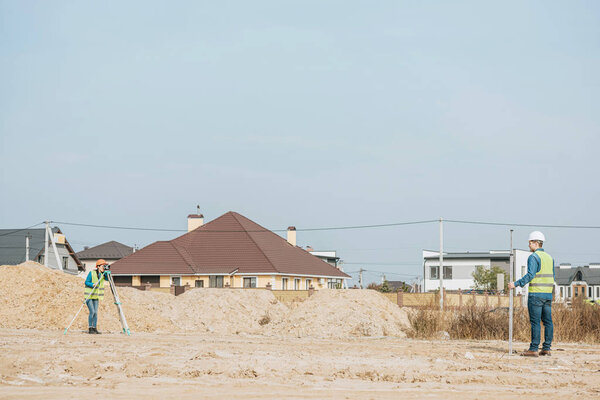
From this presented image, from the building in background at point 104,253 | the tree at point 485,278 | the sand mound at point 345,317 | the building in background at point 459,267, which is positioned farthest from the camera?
the building in background at point 104,253

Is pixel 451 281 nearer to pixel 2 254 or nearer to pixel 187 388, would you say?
pixel 2 254

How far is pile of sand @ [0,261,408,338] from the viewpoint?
24141 millimetres

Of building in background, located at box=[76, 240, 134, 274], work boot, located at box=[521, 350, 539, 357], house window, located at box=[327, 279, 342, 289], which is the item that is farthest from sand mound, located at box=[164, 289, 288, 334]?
building in background, located at box=[76, 240, 134, 274]

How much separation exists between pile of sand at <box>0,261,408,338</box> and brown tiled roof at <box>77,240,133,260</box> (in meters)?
73.4

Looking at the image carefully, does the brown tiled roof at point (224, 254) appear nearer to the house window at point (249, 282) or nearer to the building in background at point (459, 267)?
the house window at point (249, 282)

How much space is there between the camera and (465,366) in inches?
473

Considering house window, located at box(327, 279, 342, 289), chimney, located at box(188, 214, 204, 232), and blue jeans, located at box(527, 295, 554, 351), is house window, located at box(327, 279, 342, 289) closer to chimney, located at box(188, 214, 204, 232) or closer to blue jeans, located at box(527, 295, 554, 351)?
chimney, located at box(188, 214, 204, 232)

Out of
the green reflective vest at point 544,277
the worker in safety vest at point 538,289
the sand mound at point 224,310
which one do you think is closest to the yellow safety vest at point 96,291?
the sand mound at point 224,310

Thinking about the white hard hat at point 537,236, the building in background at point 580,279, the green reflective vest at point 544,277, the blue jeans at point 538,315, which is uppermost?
the white hard hat at point 537,236

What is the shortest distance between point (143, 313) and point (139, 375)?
16.3 metres

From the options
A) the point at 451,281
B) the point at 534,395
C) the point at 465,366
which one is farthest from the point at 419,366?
the point at 451,281

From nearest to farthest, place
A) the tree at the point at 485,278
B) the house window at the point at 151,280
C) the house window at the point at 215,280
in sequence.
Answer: the house window at the point at 215,280, the house window at the point at 151,280, the tree at the point at 485,278

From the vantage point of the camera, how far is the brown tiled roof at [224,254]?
5253 cm

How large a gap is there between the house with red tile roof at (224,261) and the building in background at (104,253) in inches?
1834
